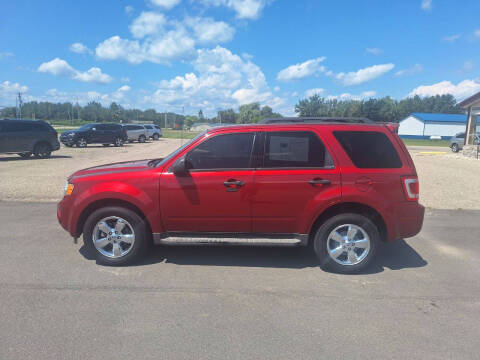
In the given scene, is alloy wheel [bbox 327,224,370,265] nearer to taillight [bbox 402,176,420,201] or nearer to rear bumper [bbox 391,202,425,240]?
rear bumper [bbox 391,202,425,240]

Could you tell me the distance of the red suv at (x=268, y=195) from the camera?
411 centimetres

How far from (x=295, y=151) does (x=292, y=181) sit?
0.40 m

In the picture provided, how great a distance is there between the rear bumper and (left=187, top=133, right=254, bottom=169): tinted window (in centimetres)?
199

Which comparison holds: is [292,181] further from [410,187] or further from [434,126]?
[434,126]

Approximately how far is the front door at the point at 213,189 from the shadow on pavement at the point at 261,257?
538mm

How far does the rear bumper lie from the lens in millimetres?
4148

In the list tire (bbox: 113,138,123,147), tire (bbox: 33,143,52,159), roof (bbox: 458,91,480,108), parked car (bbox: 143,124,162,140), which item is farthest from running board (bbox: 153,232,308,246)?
parked car (bbox: 143,124,162,140)

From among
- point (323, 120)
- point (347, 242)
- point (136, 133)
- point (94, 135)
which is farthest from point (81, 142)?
point (347, 242)

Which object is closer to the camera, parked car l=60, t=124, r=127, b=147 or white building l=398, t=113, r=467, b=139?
parked car l=60, t=124, r=127, b=147

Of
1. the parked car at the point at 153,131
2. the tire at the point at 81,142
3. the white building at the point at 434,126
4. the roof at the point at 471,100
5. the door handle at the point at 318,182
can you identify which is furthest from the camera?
the white building at the point at 434,126

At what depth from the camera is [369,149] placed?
166 inches

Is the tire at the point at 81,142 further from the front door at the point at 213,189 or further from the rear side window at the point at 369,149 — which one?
the rear side window at the point at 369,149

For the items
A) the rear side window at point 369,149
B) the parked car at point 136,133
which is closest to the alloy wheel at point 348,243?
the rear side window at point 369,149

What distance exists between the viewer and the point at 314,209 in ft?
13.5
